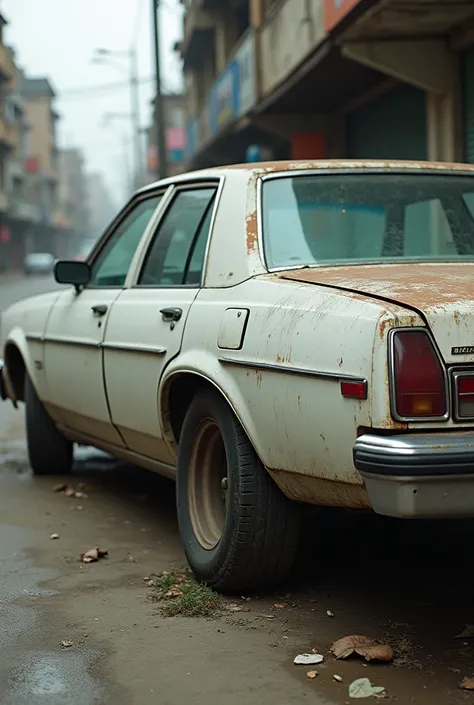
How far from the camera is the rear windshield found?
4312mm

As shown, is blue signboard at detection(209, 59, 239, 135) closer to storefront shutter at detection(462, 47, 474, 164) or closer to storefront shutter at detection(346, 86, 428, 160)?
storefront shutter at detection(346, 86, 428, 160)

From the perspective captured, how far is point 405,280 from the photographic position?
362 centimetres

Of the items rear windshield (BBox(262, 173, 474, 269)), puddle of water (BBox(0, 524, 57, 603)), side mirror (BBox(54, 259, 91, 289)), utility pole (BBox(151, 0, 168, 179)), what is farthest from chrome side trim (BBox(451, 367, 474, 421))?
utility pole (BBox(151, 0, 168, 179))

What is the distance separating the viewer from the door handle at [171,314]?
4516mm

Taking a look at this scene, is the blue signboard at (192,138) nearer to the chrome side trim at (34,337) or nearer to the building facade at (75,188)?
the chrome side trim at (34,337)

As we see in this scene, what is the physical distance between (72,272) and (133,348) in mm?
A: 1083

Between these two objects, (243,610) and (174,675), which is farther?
(243,610)

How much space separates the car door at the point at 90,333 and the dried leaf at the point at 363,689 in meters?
2.36

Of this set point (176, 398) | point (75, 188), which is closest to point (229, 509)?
point (176, 398)

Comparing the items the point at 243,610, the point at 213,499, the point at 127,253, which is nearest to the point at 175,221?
the point at 127,253

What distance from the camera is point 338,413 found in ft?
11.0

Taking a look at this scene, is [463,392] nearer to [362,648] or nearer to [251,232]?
[362,648]

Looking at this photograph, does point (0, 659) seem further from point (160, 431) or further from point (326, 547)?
point (326, 547)

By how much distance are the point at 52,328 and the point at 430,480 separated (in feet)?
11.2
